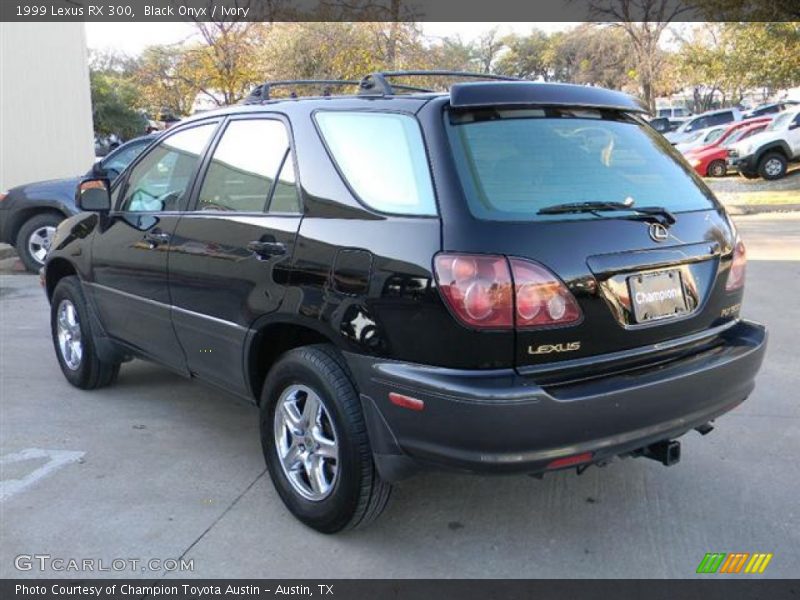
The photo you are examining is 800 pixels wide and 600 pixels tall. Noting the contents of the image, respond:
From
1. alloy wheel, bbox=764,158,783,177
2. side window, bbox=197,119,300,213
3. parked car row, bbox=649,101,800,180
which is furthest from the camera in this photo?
alloy wheel, bbox=764,158,783,177

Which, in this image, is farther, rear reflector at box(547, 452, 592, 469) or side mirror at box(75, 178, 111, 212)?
side mirror at box(75, 178, 111, 212)

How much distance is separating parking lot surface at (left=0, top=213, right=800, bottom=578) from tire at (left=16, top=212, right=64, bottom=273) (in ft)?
18.9

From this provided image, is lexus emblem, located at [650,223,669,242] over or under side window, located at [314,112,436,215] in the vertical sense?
under

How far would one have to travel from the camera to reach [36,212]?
33.2 ft

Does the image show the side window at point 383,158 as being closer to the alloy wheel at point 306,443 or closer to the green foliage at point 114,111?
the alloy wheel at point 306,443

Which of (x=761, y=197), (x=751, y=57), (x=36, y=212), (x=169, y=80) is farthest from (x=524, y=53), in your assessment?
(x=36, y=212)

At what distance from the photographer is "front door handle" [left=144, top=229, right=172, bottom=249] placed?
13.3 ft

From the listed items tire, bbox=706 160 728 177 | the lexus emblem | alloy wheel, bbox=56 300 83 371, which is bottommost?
tire, bbox=706 160 728 177

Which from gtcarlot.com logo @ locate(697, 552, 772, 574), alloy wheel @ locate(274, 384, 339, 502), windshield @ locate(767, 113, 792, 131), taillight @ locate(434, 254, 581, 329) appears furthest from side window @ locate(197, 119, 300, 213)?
windshield @ locate(767, 113, 792, 131)

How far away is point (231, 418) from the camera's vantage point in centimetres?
473

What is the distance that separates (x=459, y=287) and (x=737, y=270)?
4.78 ft

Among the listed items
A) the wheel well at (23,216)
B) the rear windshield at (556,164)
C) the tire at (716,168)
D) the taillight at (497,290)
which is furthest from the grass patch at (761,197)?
the taillight at (497,290)

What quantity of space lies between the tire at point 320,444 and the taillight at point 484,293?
641 millimetres

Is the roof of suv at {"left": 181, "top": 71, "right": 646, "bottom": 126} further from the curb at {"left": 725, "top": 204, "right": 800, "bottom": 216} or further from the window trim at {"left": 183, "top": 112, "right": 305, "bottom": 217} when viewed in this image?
the curb at {"left": 725, "top": 204, "right": 800, "bottom": 216}
